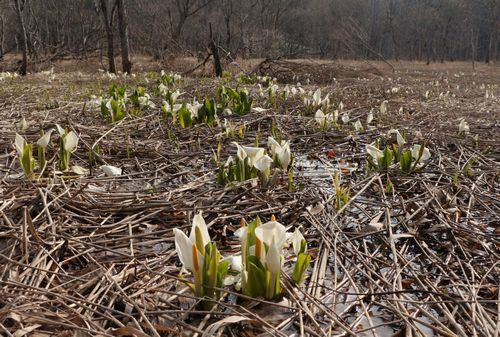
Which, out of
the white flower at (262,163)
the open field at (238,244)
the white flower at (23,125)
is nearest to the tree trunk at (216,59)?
the white flower at (23,125)

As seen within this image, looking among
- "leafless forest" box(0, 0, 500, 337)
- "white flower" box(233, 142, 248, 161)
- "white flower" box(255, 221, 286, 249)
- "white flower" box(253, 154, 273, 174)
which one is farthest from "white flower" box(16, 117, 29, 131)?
"white flower" box(255, 221, 286, 249)

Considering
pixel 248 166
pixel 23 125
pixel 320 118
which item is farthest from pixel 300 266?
pixel 23 125

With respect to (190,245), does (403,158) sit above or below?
below

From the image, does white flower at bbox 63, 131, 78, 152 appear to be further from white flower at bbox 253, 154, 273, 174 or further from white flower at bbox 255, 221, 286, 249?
white flower at bbox 255, 221, 286, 249

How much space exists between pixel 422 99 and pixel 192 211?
6.56m

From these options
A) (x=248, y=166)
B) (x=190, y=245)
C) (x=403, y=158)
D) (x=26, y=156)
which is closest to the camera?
(x=190, y=245)

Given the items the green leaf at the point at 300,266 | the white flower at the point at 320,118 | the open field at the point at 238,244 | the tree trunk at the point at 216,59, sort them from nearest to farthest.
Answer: the open field at the point at 238,244
the green leaf at the point at 300,266
the white flower at the point at 320,118
the tree trunk at the point at 216,59

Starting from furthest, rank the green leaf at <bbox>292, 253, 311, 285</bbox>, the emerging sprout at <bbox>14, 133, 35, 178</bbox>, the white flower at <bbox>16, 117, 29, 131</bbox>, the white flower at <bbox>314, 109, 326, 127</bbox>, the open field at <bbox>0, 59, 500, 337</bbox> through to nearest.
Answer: the white flower at <bbox>314, 109, 326, 127</bbox>
the white flower at <bbox>16, 117, 29, 131</bbox>
the emerging sprout at <bbox>14, 133, 35, 178</bbox>
the green leaf at <bbox>292, 253, 311, 285</bbox>
the open field at <bbox>0, 59, 500, 337</bbox>

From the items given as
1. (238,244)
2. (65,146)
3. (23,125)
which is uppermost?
(65,146)

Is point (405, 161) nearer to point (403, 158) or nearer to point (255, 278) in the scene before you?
point (403, 158)

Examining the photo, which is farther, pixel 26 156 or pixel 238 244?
pixel 26 156

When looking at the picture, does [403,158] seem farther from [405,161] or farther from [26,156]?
[26,156]

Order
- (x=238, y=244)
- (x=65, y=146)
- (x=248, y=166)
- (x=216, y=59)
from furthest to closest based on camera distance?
(x=216, y=59) → (x=65, y=146) → (x=248, y=166) → (x=238, y=244)

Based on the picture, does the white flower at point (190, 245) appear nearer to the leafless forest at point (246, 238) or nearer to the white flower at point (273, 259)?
the leafless forest at point (246, 238)
